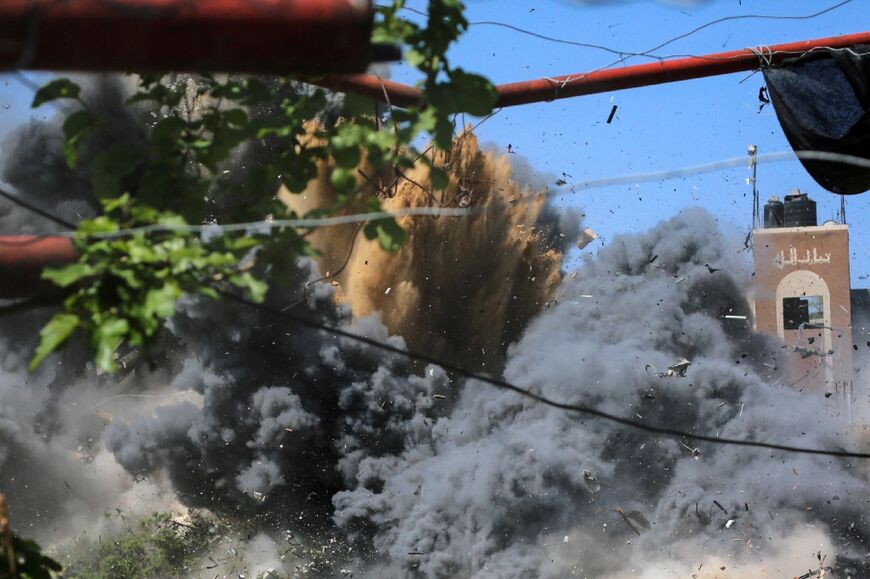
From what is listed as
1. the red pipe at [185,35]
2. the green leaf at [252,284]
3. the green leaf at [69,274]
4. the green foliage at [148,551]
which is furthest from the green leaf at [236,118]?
the green foliage at [148,551]

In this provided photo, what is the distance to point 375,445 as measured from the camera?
1365cm

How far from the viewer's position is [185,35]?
312 cm

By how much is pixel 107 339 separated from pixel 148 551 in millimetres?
11084

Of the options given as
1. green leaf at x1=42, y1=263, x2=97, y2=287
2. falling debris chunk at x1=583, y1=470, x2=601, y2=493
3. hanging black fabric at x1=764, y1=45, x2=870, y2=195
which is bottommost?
falling debris chunk at x1=583, y1=470, x2=601, y2=493

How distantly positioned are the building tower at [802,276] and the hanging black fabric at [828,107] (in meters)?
16.2

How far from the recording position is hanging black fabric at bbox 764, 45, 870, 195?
22.7 feet

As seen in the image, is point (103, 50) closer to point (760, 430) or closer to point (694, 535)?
point (694, 535)

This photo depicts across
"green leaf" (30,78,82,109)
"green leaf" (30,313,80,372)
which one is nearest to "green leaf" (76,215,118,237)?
"green leaf" (30,313,80,372)

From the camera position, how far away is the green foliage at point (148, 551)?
1272cm

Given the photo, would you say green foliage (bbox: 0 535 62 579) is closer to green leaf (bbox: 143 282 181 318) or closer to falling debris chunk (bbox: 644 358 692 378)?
green leaf (bbox: 143 282 181 318)

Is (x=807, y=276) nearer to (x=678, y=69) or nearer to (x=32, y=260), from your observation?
(x=678, y=69)

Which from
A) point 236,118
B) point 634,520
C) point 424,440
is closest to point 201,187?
point 236,118

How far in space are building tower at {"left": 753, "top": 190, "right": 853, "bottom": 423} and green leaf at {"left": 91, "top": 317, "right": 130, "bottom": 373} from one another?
21.3 meters

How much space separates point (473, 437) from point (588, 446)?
60.5 inches
